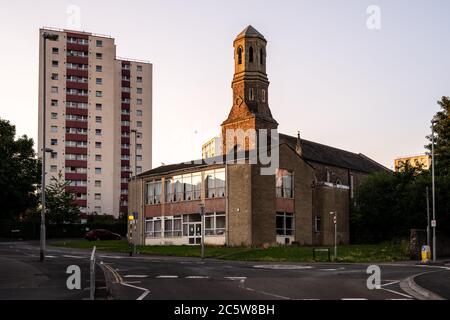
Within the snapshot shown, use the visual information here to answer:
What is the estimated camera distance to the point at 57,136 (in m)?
107

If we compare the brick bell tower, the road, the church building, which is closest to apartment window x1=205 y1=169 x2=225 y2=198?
the church building

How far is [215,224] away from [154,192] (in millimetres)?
10810

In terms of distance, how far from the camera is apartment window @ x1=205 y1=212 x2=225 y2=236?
163 feet

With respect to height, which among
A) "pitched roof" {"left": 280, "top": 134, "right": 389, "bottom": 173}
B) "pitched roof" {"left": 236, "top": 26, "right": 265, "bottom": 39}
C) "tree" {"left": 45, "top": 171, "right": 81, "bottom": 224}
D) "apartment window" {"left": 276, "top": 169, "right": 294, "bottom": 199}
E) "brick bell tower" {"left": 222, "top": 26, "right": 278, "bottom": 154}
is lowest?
"tree" {"left": 45, "top": 171, "right": 81, "bottom": 224}

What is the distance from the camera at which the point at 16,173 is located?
6769cm

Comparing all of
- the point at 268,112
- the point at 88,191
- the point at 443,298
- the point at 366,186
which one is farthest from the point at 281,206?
the point at 88,191

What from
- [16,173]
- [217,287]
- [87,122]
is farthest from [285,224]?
[87,122]

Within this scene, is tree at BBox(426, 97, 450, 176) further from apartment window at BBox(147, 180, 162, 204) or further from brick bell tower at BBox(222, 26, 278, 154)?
apartment window at BBox(147, 180, 162, 204)

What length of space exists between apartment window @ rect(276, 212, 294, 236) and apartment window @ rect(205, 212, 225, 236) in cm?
490

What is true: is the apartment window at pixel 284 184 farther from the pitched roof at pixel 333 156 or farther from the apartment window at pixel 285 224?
the pitched roof at pixel 333 156

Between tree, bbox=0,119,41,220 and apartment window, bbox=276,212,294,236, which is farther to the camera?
tree, bbox=0,119,41,220

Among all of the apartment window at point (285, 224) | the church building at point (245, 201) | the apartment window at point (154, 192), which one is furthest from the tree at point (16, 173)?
the apartment window at point (285, 224)

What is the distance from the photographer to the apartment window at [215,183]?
50225 millimetres

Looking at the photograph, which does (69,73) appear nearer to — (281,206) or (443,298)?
(281,206)
